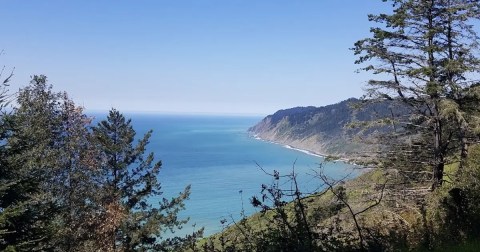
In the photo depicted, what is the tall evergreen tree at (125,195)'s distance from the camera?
25656mm

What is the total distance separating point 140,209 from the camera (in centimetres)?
3023

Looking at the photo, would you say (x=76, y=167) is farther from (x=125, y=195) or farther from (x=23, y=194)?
(x=23, y=194)

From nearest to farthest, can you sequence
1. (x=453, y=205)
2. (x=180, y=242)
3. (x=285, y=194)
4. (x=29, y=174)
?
(x=285, y=194), (x=453, y=205), (x=29, y=174), (x=180, y=242)

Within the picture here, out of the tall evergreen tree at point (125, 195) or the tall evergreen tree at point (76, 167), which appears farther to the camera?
the tall evergreen tree at point (76, 167)

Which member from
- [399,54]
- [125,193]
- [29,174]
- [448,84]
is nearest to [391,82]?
[399,54]

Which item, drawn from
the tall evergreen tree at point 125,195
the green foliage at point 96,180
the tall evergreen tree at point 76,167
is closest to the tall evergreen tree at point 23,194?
the green foliage at point 96,180

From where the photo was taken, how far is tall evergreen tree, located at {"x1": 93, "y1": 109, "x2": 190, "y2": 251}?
25.7m

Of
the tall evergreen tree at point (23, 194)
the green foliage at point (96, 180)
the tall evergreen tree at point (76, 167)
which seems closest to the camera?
the tall evergreen tree at point (23, 194)

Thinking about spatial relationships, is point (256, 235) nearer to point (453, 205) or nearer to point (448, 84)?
point (453, 205)

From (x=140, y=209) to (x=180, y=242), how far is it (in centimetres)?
388

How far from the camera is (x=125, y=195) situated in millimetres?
28547

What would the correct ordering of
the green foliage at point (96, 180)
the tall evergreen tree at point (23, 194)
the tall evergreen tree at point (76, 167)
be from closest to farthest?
1. the tall evergreen tree at point (23, 194)
2. the green foliage at point (96, 180)
3. the tall evergreen tree at point (76, 167)

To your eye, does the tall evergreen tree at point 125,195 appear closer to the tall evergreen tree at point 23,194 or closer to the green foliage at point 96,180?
the green foliage at point 96,180

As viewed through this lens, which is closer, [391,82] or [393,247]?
[393,247]
